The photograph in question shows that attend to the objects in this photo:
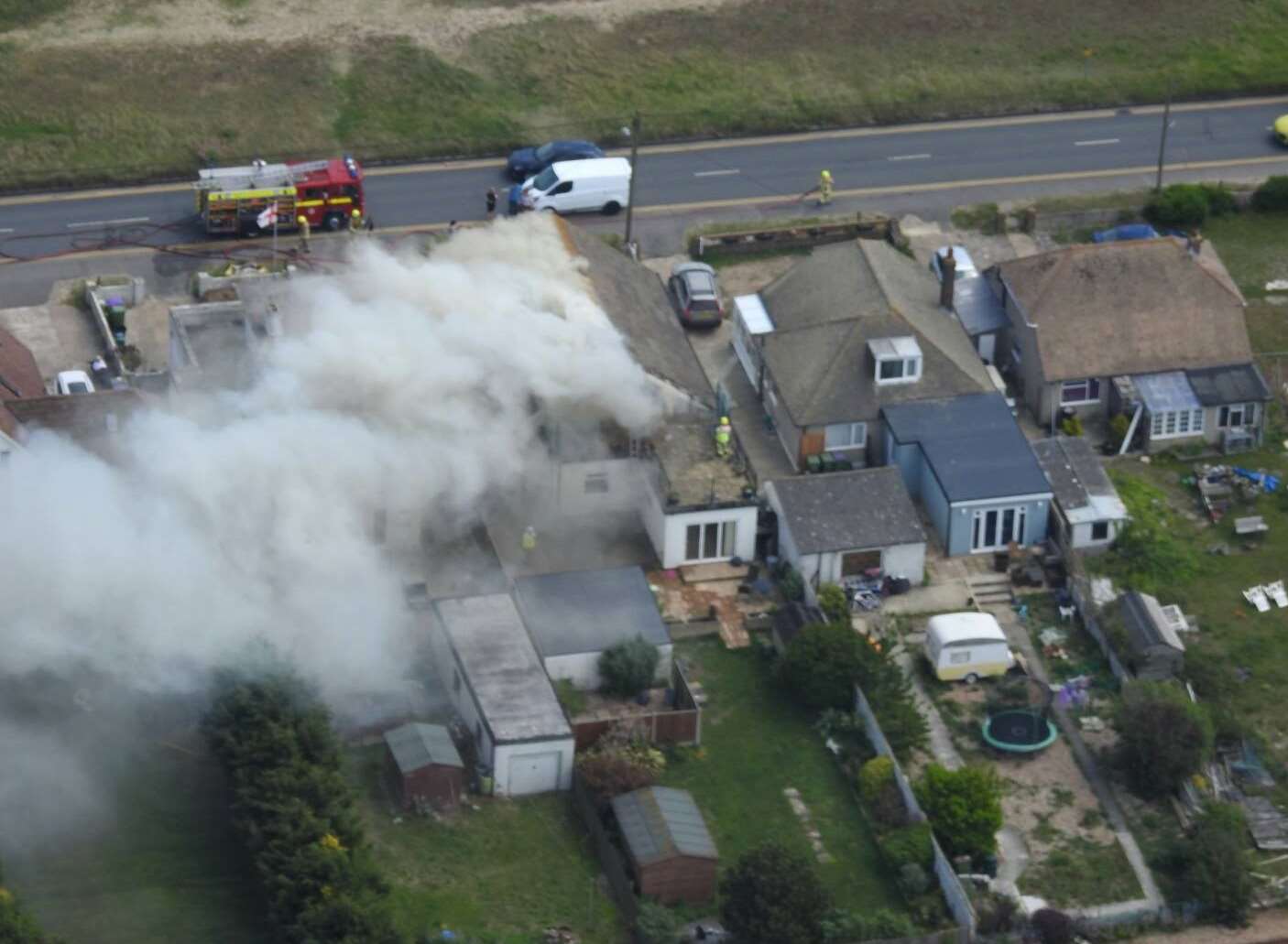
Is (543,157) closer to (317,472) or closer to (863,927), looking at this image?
(317,472)

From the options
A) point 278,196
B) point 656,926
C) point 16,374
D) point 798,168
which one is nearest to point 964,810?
point 656,926

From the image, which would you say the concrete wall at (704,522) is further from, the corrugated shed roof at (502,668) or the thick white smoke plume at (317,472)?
the corrugated shed roof at (502,668)

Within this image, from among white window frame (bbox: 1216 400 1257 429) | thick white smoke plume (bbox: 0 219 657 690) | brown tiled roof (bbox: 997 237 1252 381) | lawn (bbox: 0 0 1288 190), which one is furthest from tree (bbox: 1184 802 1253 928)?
lawn (bbox: 0 0 1288 190)

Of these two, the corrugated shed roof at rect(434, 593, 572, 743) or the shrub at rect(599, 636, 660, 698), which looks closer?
the corrugated shed roof at rect(434, 593, 572, 743)

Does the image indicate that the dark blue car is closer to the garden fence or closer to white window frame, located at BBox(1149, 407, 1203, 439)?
white window frame, located at BBox(1149, 407, 1203, 439)

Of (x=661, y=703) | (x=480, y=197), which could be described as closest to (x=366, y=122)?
(x=480, y=197)

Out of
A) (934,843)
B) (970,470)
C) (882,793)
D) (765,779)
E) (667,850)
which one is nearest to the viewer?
(667,850)
